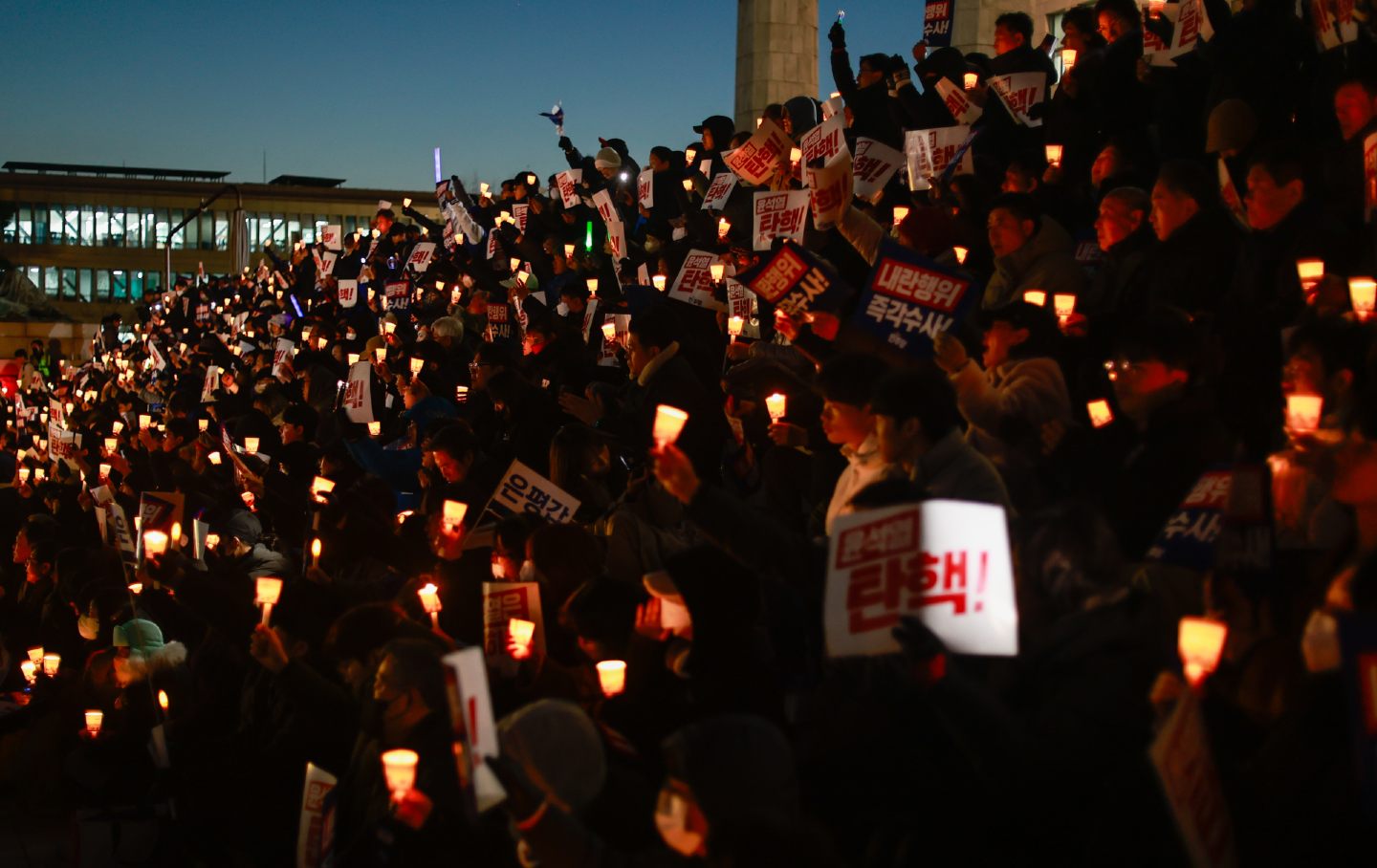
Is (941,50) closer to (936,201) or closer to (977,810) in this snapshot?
(936,201)

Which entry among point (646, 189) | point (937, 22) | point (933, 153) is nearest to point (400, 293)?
point (646, 189)

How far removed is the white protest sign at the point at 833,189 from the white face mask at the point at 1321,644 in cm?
495

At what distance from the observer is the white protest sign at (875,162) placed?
1063 cm

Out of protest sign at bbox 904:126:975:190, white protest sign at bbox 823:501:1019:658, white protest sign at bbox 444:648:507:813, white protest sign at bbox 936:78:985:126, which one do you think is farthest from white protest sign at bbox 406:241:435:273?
white protest sign at bbox 823:501:1019:658

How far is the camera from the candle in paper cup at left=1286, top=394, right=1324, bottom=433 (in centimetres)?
445

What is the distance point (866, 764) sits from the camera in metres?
3.55

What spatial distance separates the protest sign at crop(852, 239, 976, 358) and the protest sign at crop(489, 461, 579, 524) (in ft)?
5.35

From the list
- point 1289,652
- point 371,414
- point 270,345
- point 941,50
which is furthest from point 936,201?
point 270,345

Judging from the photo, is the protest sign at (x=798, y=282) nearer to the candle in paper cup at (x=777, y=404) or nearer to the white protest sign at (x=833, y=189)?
the candle in paper cup at (x=777, y=404)

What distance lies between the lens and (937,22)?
12.4m

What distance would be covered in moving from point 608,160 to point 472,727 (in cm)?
1224

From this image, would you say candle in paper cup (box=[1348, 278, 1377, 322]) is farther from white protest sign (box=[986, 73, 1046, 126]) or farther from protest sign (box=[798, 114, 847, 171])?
white protest sign (box=[986, 73, 1046, 126])

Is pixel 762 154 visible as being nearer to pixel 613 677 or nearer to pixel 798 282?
pixel 798 282

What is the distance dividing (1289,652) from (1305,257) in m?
3.16
